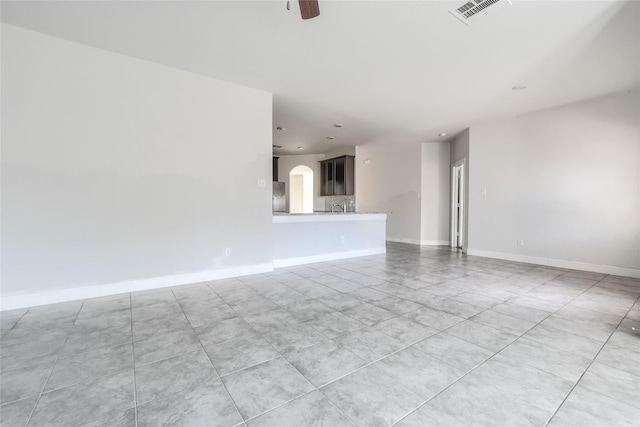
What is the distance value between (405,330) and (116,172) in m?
3.32

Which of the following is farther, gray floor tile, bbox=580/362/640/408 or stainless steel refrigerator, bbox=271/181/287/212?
stainless steel refrigerator, bbox=271/181/287/212

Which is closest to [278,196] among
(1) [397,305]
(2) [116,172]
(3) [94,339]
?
(2) [116,172]

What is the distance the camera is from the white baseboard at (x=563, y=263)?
157 inches

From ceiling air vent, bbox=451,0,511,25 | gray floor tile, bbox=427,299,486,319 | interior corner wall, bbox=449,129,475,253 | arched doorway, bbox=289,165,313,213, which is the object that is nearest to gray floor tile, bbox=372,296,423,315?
gray floor tile, bbox=427,299,486,319

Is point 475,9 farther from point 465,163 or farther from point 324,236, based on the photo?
point 465,163

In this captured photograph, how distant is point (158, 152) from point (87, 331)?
1.97m

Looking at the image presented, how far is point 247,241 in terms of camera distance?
395 cm

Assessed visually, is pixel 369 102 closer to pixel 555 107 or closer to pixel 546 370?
pixel 555 107

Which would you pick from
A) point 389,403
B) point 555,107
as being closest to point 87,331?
point 389,403

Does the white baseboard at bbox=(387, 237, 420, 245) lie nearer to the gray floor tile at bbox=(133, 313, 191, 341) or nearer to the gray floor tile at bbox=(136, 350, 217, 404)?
the gray floor tile at bbox=(133, 313, 191, 341)

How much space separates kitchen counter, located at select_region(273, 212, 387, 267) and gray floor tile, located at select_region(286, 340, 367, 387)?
2670mm

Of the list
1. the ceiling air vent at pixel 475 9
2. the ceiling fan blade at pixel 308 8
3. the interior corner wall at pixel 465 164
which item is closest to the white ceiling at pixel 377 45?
the ceiling air vent at pixel 475 9

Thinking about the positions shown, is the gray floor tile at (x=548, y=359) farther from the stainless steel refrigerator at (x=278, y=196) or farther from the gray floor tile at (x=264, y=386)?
the stainless steel refrigerator at (x=278, y=196)

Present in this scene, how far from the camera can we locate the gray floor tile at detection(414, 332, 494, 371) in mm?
1743
